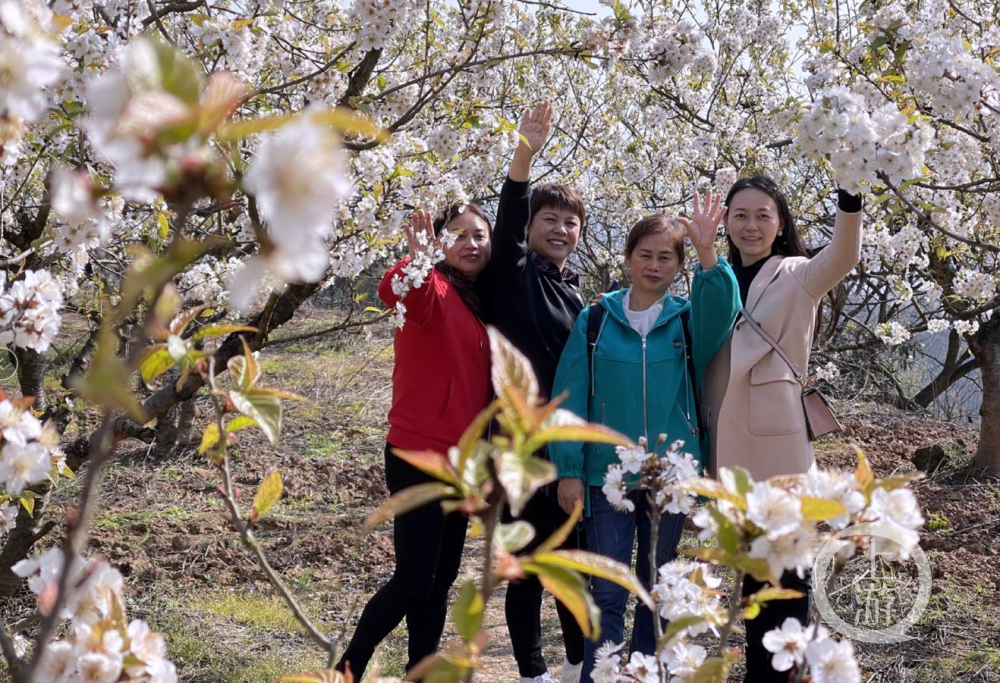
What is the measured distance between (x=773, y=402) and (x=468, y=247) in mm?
1096

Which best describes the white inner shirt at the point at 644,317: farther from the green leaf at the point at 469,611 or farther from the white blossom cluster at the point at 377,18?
the green leaf at the point at 469,611

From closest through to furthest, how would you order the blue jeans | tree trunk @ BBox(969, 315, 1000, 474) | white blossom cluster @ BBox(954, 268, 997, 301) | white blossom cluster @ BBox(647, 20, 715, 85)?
the blue jeans < white blossom cluster @ BBox(647, 20, 715, 85) < white blossom cluster @ BBox(954, 268, 997, 301) < tree trunk @ BBox(969, 315, 1000, 474)

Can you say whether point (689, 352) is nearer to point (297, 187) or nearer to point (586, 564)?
point (586, 564)

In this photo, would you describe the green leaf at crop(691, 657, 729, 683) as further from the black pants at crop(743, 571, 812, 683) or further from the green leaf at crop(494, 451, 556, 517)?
the black pants at crop(743, 571, 812, 683)

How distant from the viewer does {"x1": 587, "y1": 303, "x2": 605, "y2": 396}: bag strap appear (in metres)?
2.78

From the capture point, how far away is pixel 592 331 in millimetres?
2818

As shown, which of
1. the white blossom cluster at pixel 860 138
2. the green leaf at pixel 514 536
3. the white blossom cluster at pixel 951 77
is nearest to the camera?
the green leaf at pixel 514 536

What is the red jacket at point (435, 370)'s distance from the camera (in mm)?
2707

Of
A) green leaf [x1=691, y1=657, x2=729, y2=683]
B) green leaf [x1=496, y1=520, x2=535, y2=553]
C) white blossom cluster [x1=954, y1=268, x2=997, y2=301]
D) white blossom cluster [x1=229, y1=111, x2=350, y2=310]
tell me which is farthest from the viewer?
white blossom cluster [x1=954, y1=268, x2=997, y2=301]

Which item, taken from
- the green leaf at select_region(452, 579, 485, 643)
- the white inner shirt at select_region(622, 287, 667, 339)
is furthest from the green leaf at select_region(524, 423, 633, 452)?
the white inner shirt at select_region(622, 287, 667, 339)

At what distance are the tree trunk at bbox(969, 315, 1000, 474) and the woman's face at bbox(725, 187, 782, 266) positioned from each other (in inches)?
148

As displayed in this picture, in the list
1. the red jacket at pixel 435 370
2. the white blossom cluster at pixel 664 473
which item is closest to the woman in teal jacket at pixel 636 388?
the red jacket at pixel 435 370

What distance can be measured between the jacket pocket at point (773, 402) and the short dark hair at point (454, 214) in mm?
1064

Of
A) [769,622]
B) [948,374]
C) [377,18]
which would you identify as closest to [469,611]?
[769,622]
